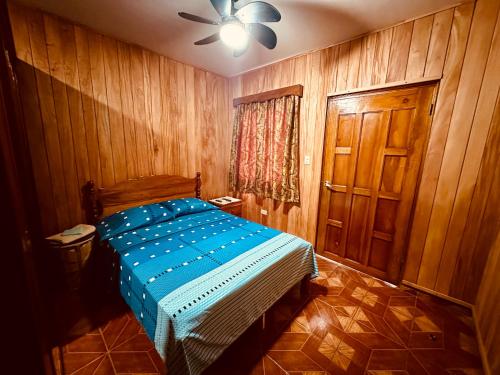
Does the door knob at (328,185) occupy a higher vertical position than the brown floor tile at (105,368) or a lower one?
higher

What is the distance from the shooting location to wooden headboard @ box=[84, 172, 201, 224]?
2197mm

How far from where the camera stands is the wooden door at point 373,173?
77.2 inches

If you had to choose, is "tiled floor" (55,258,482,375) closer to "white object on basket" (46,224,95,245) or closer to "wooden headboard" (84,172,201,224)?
"white object on basket" (46,224,95,245)

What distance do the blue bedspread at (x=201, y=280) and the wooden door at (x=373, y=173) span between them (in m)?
0.85

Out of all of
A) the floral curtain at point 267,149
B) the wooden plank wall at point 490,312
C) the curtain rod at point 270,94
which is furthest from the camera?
the floral curtain at point 267,149

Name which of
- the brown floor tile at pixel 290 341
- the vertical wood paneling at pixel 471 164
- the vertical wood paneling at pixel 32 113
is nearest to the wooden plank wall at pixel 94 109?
the vertical wood paneling at pixel 32 113

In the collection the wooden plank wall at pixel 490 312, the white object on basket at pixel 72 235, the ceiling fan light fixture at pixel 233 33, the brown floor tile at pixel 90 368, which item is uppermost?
the ceiling fan light fixture at pixel 233 33

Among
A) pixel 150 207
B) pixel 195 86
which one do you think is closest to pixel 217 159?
pixel 195 86

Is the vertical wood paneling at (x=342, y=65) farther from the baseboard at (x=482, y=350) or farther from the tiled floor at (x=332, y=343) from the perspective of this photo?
the baseboard at (x=482, y=350)

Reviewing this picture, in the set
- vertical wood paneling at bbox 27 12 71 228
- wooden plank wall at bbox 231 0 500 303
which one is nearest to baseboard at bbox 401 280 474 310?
wooden plank wall at bbox 231 0 500 303

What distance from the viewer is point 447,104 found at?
5.79 feet

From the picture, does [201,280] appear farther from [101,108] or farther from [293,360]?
[101,108]

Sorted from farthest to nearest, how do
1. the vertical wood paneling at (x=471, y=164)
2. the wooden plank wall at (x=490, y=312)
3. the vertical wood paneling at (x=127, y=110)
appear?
the vertical wood paneling at (x=127, y=110), the vertical wood paneling at (x=471, y=164), the wooden plank wall at (x=490, y=312)

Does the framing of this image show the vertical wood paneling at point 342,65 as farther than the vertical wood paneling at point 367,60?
Yes
